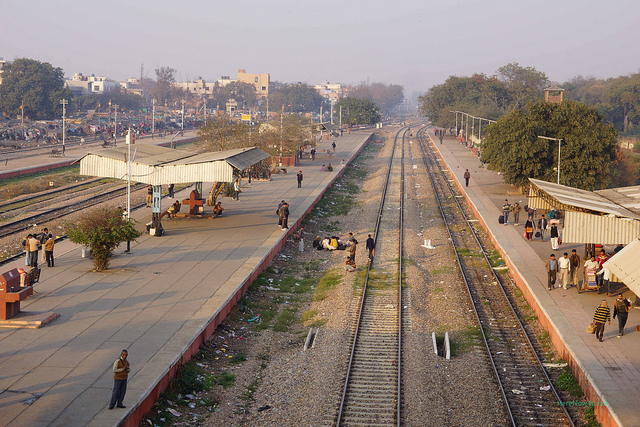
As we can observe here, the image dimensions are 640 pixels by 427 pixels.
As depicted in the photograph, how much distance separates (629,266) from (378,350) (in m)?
7.13

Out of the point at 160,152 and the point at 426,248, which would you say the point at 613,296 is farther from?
the point at 160,152

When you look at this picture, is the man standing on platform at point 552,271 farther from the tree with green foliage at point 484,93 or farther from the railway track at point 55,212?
the tree with green foliage at point 484,93

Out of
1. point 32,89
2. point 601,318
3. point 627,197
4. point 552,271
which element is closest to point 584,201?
point 552,271

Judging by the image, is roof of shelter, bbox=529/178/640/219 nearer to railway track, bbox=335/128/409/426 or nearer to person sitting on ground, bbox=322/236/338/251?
railway track, bbox=335/128/409/426

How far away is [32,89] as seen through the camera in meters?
108

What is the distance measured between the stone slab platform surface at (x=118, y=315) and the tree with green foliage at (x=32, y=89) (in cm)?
8905

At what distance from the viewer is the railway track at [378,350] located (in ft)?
43.3

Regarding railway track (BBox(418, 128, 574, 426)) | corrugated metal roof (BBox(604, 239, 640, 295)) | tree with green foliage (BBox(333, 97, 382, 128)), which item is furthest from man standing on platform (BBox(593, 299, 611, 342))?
tree with green foliage (BBox(333, 97, 382, 128))

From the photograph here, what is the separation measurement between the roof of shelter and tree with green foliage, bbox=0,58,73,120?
334ft

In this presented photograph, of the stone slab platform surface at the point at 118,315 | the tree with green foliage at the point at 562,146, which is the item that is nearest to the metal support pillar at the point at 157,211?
the stone slab platform surface at the point at 118,315

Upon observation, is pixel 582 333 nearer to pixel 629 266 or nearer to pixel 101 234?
pixel 629 266

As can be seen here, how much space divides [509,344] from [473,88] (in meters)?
105

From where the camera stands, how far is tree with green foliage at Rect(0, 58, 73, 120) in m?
108

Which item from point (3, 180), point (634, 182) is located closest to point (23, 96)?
point (3, 180)
